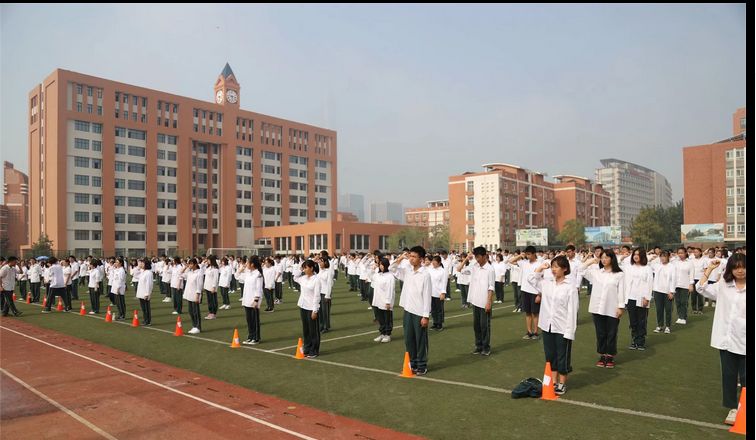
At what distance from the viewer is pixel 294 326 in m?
14.0

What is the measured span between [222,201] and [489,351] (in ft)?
247

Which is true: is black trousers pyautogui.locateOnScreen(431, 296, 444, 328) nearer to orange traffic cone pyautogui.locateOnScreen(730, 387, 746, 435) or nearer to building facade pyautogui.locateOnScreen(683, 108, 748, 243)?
orange traffic cone pyautogui.locateOnScreen(730, 387, 746, 435)

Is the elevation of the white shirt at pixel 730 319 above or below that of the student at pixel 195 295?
above

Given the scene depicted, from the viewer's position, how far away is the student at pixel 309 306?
9656 millimetres

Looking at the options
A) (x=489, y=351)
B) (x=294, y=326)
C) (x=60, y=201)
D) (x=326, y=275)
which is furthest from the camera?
(x=60, y=201)

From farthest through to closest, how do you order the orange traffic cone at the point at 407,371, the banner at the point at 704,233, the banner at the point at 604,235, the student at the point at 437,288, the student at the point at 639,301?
the banner at the point at 604,235 < the banner at the point at 704,233 < the student at the point at 437,288 < the student at the point at 639,301 < the orange traffic cone at the point at 407,371

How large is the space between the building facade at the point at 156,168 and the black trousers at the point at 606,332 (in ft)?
205

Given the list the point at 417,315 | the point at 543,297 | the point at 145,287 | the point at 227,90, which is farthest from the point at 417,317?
the point at 227,90

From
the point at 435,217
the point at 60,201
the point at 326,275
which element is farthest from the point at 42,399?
the point at 435,217

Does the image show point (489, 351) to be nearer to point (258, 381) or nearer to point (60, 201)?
point (258, 381)

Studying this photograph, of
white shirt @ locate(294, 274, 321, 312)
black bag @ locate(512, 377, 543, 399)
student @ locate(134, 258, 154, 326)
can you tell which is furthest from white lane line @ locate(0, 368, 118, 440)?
student @ locate(134, 258, 154, 326)

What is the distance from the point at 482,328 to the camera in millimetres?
9570

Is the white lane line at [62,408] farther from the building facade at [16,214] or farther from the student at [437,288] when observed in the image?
the building facade at [16,214]

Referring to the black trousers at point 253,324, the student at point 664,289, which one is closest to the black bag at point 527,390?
the black trousers at point 253,324
